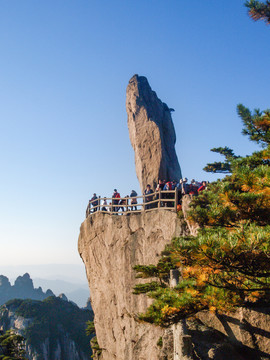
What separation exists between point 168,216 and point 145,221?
7.26ft

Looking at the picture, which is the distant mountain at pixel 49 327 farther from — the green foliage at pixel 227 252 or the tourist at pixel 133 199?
the green foliage at pixel 227 252

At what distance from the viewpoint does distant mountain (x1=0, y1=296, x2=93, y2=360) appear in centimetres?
6594

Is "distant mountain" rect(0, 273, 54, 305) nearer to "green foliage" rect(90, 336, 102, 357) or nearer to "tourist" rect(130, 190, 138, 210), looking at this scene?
"green foliage" rect(90, 336, 102, 357)

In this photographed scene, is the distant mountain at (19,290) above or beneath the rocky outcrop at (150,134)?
beneath

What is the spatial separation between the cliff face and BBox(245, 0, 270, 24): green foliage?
32.2ft

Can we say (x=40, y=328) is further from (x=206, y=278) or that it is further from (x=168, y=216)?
(x=206, y=278)

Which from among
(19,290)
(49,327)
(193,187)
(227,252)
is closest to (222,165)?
(193,187)

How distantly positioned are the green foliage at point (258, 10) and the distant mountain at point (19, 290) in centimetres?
14109

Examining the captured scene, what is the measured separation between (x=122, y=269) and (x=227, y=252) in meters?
15.9

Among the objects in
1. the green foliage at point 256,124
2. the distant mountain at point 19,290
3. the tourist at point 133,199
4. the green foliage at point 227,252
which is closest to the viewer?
the green foliage at point 227,252

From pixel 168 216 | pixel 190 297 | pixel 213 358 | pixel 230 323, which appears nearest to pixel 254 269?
pixel 190 297

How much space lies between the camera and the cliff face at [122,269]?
16.8m

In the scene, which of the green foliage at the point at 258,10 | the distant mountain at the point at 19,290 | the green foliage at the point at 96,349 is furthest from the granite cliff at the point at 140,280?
the distant mountain at the point at 19,290

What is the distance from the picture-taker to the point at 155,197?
18781 millimetres
